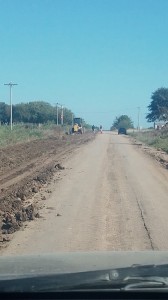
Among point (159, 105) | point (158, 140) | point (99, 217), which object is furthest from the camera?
point (159, 105)

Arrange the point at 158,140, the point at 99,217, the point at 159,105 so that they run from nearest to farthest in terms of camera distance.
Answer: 1. the point at 99,217
2. the point at 158,140
3. the point at 159,105

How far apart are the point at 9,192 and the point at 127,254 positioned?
35.7ft

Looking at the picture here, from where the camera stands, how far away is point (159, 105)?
105 meters

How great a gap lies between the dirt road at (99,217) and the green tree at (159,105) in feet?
278

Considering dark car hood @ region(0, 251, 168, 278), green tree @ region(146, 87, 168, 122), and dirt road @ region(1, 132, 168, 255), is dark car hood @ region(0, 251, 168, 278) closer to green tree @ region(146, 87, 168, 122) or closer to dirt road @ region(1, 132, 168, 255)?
dirt road @ region(1, 132, 168, 255)

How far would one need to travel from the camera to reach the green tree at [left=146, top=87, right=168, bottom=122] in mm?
104938

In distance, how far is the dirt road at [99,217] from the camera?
9.26 meters

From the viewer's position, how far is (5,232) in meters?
10.4

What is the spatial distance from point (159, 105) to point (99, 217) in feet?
311

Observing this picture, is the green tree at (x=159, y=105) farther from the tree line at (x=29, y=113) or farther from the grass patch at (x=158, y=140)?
the tree line at (x=29, y=113)

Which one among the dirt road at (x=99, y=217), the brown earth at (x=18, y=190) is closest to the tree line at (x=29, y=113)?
the brown earth at (x=18, y=190)

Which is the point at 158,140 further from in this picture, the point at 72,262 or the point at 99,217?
the point at 72,262

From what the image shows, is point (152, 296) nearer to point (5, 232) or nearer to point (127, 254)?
point (127, 254)

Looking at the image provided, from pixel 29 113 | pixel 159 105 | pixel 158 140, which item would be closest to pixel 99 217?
pixel 158 140
